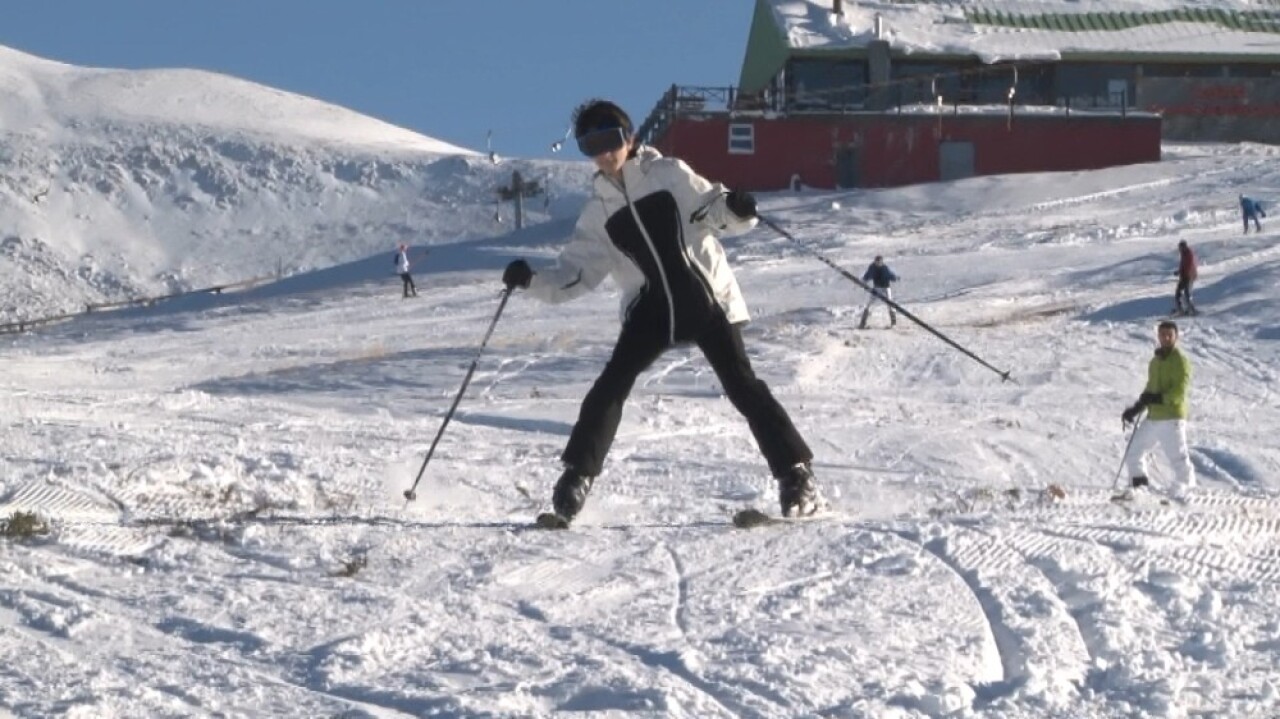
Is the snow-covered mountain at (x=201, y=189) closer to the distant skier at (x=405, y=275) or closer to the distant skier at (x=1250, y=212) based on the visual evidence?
the distant skier at (x=405, y=275)

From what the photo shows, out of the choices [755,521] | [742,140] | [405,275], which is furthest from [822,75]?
[755,521]

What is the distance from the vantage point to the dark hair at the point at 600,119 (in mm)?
6996

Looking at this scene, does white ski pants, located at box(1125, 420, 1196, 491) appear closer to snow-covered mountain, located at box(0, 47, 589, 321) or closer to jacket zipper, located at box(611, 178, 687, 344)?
jacket zipper, located at box(611, 178, 687, 344)

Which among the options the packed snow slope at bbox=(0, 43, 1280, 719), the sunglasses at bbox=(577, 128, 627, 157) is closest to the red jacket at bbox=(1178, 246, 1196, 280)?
the packed snow slope at bbox=(0, 43, 1280, 719)

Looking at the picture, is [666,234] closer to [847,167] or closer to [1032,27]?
[847,167]

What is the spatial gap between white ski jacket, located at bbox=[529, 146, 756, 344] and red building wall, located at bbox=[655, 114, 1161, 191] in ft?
121

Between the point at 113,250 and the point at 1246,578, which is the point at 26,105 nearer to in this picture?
the point at 113,250

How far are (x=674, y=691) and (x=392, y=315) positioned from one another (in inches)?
983

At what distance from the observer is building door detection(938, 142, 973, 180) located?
4531 cm

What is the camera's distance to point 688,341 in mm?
7195

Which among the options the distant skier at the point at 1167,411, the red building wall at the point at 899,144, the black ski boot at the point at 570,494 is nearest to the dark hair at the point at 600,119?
the black ski boot at the point at 570,494

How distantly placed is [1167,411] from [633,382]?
4.63 m

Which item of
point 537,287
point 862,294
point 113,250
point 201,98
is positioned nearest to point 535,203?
point 113,250

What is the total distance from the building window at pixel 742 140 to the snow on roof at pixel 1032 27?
4.14 m
